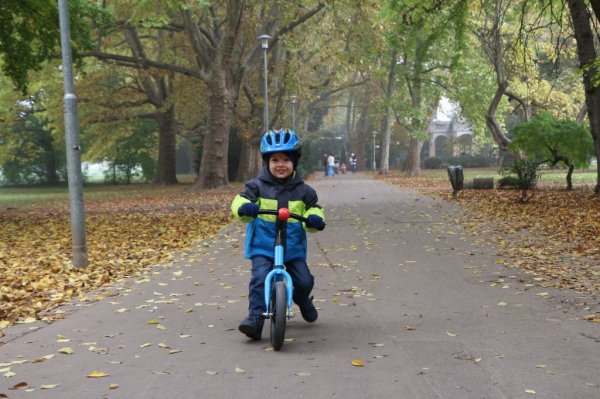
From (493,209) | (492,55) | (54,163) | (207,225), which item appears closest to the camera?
(207,225)

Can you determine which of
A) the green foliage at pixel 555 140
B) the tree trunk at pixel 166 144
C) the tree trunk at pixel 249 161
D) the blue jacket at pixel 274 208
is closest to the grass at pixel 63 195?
the tree trunk at pixel 166 144

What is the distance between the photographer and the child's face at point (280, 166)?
5156 mm

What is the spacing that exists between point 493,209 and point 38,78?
23905mm

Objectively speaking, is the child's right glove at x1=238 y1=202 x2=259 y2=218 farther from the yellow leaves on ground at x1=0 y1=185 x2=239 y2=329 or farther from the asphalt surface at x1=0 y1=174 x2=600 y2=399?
the yellow leaves on ground at x1=0 y1=185 x2=239 y2=329

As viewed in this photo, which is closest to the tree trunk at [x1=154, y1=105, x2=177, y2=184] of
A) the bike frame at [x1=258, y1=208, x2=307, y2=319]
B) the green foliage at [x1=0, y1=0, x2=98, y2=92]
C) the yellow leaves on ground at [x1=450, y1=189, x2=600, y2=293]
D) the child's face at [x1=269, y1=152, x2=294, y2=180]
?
the green foliage at [x1=0, y1=0, x2=98, y2=92]

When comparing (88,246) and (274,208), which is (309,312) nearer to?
(274,208)

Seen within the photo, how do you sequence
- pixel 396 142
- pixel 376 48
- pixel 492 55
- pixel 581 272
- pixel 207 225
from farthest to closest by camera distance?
pixel 396 142, pixel 376 48, pixel 492 55, pixel 207 225, pixel 581 272

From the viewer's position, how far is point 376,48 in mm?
30031

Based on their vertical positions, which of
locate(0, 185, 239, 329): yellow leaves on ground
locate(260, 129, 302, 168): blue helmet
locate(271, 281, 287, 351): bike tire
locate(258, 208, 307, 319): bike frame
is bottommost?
locate(0, 185, 239, 329): yellow leaves on ground

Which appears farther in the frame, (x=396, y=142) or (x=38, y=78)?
(x=396, y=142)

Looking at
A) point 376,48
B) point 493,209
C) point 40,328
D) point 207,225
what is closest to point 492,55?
point 376,48

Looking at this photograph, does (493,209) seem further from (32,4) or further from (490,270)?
(32,4)

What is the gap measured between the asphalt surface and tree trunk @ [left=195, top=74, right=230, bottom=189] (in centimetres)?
1815

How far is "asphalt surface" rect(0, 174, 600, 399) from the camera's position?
4.07 meters
